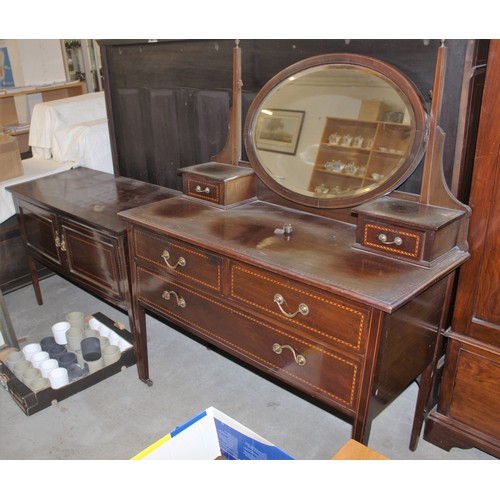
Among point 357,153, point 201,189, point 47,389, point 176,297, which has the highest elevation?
point 357,153

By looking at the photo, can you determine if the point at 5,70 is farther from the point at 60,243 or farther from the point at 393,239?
the point at 393,239

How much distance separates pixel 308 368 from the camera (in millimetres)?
1628

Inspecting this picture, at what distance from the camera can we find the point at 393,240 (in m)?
1.58

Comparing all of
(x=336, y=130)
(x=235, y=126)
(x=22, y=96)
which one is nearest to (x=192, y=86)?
(x=235, y=126)

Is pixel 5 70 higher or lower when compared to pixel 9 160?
higher

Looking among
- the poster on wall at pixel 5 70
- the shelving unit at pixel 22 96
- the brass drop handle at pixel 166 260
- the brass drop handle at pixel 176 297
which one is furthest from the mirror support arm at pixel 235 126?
the poster on wall at pixel 5 70

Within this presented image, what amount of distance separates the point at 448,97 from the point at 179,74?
1409 millimetres

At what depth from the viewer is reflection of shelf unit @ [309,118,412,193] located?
175 cm

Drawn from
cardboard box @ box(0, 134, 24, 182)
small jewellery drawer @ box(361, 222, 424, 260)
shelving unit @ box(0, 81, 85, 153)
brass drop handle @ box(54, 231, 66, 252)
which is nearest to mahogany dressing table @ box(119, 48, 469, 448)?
small jewellery drawer @ box(361, 222, 424, 260)

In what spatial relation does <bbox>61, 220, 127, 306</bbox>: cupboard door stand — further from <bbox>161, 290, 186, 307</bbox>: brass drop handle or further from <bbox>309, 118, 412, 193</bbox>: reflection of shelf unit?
<bbox>309, 118, 412, 193</bbox>: reflection of shelf unit

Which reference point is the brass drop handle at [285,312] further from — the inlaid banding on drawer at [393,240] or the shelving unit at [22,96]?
the shelving unit at [22,96]

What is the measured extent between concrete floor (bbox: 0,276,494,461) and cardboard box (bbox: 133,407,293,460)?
719 mm

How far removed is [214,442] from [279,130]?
1234 millimetres

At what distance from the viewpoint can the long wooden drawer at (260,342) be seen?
1.56 metres
